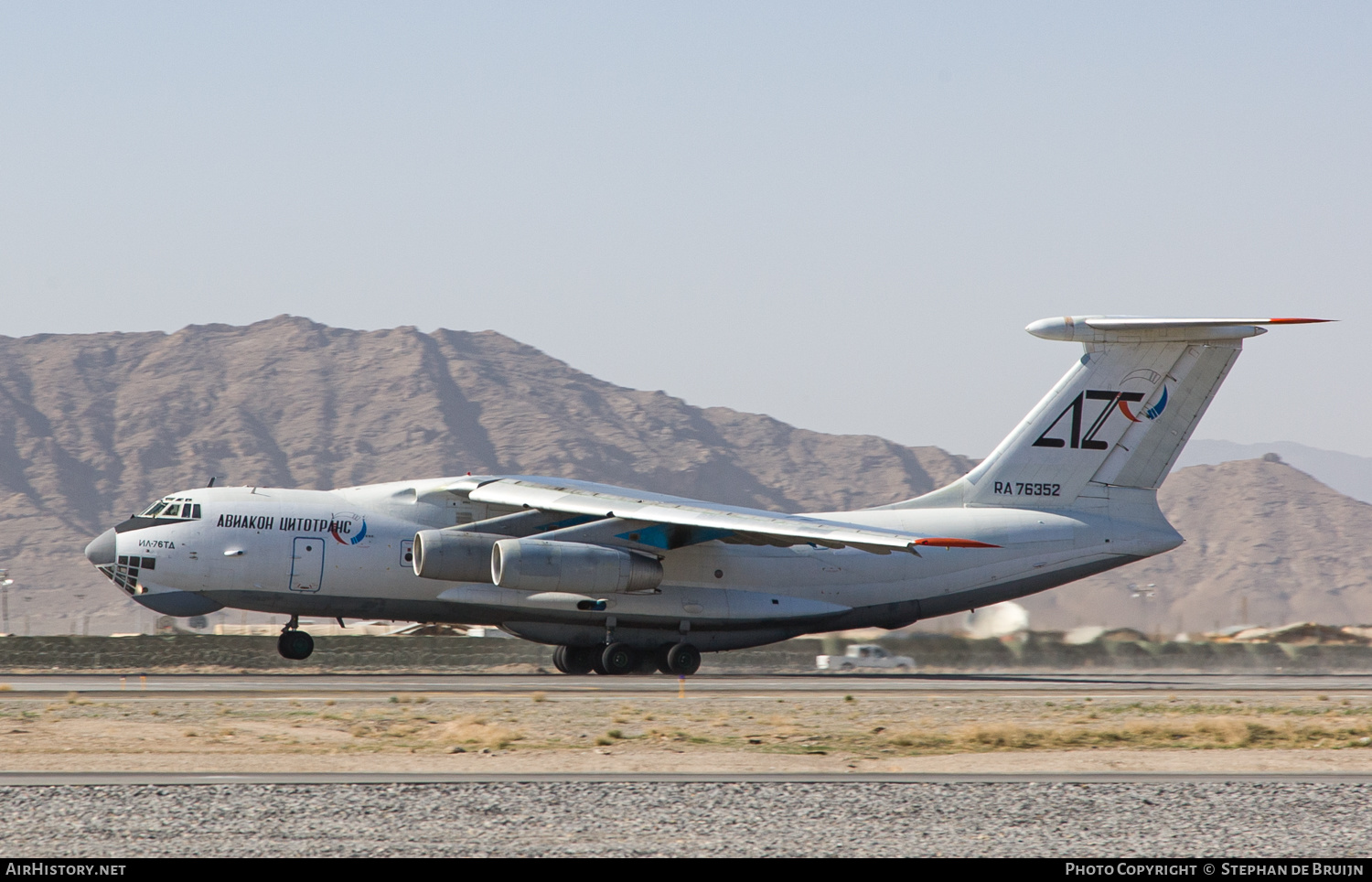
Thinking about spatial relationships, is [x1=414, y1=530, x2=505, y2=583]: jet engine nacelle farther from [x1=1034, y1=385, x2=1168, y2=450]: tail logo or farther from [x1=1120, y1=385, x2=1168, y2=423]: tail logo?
Result: [x1=1120, y1=385, x2=1168, y2=423]: tail logo

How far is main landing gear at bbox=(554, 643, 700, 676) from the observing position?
2372 centimetres

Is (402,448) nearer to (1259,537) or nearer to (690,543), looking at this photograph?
(1259,537)

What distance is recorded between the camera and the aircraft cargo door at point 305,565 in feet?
75.5

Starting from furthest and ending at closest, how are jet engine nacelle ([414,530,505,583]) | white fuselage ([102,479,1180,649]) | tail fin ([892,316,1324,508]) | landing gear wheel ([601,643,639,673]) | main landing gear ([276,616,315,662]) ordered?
tail fin ([892,316,1324,508]), landing gear wheel ([601,643,639,673]), main landing gear ([276,616,315,662]), white fuselage ([102,479,1180,649]), jet engine nacelle ([414,530,505,583])

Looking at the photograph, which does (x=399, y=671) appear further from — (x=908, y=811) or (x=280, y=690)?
(x=908, y=811)

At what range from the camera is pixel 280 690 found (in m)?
19.6

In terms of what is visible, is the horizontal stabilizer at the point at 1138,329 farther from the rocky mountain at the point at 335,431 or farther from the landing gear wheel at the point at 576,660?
the rocky mountain at the point at 335,431

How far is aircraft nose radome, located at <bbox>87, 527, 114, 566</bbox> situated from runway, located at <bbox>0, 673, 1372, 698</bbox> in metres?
1.79

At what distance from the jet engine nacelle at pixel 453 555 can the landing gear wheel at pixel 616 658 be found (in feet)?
7.57

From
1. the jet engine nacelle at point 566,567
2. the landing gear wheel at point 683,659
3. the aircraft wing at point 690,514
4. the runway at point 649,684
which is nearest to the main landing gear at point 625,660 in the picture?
the landing gear wheel at point 683,659

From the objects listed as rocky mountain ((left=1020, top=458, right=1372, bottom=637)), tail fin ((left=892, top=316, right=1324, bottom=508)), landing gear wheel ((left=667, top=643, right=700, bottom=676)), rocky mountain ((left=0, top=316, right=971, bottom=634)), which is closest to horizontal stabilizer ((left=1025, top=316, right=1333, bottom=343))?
tail fin ((left=892, top=316, right=1324, bottom=508))

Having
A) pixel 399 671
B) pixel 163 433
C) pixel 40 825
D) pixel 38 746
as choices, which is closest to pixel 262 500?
pixel 399 671

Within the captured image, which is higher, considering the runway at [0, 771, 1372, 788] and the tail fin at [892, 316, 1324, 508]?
the tail fin at [892, 316, 1324, 508]
